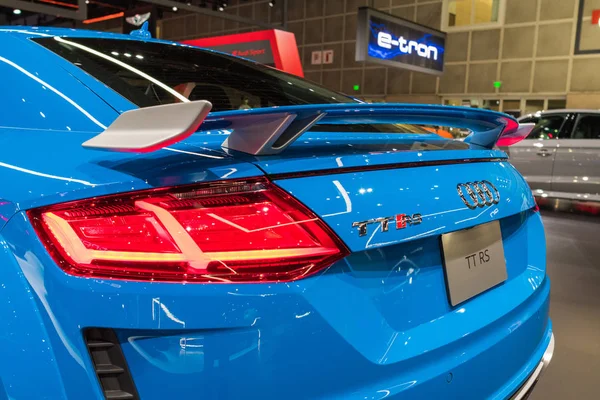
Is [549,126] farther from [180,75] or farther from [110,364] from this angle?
[110,364]

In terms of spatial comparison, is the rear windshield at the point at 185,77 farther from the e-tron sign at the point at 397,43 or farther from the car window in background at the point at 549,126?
the e-tron sign at the point at 397,43

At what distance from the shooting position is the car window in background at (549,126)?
6328 mm

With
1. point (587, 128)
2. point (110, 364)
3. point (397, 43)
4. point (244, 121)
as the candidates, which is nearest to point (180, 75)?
point (244, 121)

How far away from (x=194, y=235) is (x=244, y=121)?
0.23 metres

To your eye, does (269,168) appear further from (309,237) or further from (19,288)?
(19,288)

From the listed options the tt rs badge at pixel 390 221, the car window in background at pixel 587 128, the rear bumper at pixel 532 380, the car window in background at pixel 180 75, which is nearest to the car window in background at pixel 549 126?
the car window in background at pixel 587 128

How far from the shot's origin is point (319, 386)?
2.98ft

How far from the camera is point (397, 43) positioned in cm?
1277

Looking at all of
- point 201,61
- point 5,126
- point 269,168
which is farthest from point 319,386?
point 201,61

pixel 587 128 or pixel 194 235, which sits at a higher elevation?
pixel 587 128

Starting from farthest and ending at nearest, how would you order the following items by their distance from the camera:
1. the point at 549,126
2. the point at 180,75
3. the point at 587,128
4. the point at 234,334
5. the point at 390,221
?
the point at 549,126 → the point at 587,128 → the point at 180,75 → the point at 390,221 → the point at 234,334

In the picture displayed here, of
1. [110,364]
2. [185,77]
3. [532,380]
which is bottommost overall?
[532,380]

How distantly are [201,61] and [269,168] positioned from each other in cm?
104

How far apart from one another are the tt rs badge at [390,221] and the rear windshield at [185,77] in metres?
0.40
